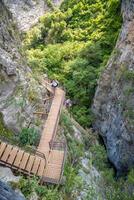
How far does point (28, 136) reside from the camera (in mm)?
18781

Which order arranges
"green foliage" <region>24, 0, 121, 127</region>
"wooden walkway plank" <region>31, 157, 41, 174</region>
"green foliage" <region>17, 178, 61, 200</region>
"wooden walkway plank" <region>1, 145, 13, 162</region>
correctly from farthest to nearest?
"green foliage" <region>24, 0, 121, 127</region> → "wooden walkway plank" <region>31, 157, 41, 174</region> → "wooden walkway plank" <region>1, 145, 13, 162</region> → "green foliage" <region>17, 178, 61, 200</region>

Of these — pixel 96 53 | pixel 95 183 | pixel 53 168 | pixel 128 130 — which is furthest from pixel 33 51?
pixel 53 168

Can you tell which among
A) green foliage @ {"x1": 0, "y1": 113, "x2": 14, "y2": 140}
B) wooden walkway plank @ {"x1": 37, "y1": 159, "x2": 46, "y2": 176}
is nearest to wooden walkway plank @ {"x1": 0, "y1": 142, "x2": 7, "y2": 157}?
green foliage @ {"x1": 0, "y1": 113, "x2": 14, "y2": 140}

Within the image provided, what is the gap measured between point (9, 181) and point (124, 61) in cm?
1518

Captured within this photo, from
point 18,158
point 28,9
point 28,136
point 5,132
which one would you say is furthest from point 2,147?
point 28,9

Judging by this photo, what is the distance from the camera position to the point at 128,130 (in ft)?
82.1

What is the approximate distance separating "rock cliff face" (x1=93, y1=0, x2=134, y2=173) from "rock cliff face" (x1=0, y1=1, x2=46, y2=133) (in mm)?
5647

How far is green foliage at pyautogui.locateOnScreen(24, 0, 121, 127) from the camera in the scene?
32062 mm

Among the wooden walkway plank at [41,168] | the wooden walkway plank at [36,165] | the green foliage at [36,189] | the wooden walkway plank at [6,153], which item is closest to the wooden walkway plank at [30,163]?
the wooden walkway plank at [36,165]

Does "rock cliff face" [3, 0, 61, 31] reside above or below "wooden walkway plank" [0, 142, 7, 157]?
above

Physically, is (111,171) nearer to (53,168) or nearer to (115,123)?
(115,123)

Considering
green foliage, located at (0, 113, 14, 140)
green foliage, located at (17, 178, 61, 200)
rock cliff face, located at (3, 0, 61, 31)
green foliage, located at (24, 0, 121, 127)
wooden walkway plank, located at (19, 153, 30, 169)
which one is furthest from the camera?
rock cliff face, located at (3, 0, 61, 31)

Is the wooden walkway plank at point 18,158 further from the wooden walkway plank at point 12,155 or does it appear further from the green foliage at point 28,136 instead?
the green foliage at point 28,136

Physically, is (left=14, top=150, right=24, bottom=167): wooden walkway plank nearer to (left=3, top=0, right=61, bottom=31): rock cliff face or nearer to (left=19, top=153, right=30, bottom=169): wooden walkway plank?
(left=19, top=153, right=30, bottom=169): wooden walkway plank
